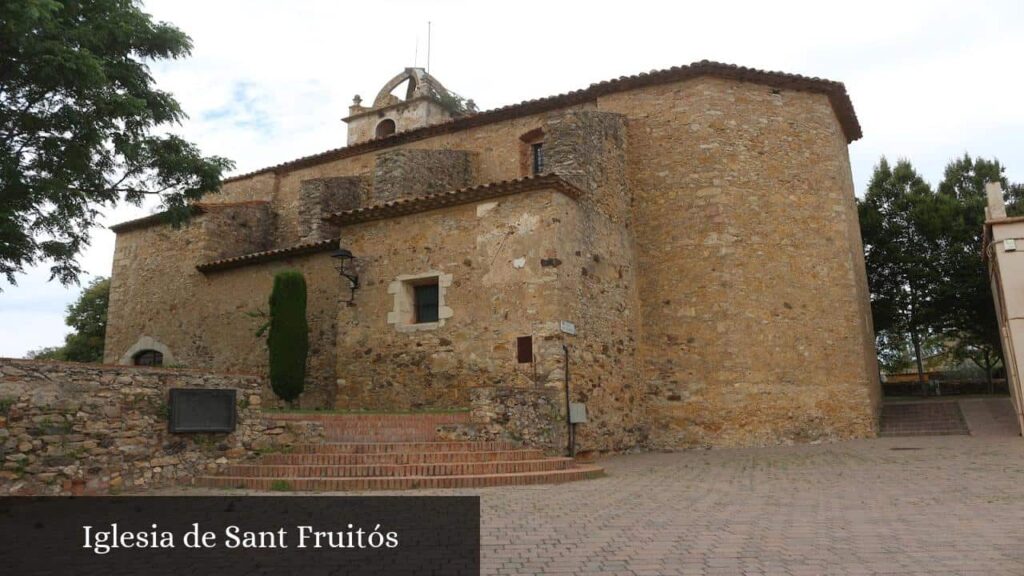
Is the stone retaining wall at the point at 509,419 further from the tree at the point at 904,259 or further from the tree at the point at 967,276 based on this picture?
the tree at the point at 967,276

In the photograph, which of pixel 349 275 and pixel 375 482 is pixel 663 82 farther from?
pixel 375 482

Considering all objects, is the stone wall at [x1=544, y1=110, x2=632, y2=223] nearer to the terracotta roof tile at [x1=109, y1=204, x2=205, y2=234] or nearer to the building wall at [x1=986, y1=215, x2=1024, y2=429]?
the building wall at [x1=986, y1=215, x2=1024, y2=429]

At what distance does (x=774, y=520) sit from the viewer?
6.10 meters

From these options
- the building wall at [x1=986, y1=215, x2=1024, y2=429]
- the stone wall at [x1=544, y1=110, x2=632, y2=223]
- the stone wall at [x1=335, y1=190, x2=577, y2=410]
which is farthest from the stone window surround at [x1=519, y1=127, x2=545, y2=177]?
the building wall at [x1=986, y1=215, x2=1024, y2=429]

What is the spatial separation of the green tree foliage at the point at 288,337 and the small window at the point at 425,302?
114 inches

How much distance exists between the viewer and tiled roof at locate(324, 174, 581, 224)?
42.4 feet

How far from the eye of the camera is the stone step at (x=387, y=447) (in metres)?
9.80

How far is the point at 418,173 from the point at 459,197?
10.3 feet

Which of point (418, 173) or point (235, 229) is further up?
point (418, 173)

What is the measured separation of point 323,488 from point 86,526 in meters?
2.87

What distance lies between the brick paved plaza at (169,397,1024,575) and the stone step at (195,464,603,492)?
46 centimetres

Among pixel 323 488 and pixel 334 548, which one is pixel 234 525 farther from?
pixel 323 488
